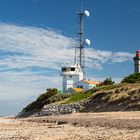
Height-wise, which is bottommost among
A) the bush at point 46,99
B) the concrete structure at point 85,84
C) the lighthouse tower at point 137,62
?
the bush at point 46,99

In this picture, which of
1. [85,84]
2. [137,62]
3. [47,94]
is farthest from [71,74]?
[47,94]

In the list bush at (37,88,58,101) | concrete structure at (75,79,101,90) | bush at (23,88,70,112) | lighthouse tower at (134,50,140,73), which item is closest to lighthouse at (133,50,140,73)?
lighthouse tower at (134,50,140,73)

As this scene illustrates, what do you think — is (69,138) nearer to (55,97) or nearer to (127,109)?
(127,109)

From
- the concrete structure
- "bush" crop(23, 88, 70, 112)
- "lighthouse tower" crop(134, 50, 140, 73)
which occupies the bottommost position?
"bush" crop(23, 88, 70, 112)

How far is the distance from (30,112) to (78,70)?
28126mm

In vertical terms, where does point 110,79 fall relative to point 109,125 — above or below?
above

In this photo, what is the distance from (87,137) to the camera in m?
22.9

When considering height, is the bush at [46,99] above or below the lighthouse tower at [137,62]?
below

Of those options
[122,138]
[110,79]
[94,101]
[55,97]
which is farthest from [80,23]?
[122,138]

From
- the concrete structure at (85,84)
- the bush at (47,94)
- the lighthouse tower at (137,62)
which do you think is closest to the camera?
the bush at (47,94)

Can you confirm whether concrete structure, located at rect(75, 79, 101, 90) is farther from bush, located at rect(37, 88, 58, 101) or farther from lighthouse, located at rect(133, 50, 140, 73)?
bush, located at rect(37, 88, 58, 101)

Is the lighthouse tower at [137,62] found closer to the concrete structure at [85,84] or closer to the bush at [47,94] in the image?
the concrete structure at [85,84]

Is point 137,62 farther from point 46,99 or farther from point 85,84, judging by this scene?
point 46,99

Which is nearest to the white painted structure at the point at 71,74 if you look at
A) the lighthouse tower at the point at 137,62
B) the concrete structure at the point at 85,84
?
the concrete structure at the point at 85,84
